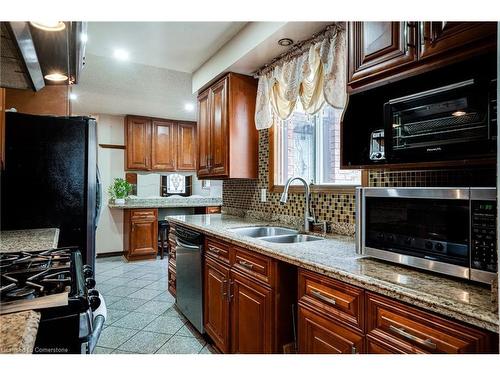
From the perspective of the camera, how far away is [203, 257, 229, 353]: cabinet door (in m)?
1.94

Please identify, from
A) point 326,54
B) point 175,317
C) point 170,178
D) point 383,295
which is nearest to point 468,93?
point 383,295

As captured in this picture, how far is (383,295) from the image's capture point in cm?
101

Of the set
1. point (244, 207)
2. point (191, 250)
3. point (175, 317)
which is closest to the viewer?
point (191, 250)

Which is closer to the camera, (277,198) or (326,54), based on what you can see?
(326,54)

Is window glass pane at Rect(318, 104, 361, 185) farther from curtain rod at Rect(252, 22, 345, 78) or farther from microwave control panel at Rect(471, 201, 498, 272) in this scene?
microwave control panel at Rect(471, 201, 498, 272)

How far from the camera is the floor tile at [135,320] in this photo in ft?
8.22

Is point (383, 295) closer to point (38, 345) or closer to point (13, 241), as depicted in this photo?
point (38, 345)

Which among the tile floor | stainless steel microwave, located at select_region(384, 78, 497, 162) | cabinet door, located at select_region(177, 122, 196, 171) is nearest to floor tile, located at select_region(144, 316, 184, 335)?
the tile floor

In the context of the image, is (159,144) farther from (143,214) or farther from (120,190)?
(143,214)

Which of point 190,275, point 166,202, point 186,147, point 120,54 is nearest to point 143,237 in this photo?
point 166,202

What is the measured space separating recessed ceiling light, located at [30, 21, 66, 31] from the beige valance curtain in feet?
4.50

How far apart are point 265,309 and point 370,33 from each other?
1398 mm

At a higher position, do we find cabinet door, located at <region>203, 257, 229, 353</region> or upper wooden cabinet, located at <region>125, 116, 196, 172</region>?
upper wooden cabinet, located at <region>125, 116, 196, 172</region>

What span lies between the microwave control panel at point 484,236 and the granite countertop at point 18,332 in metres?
1.19
